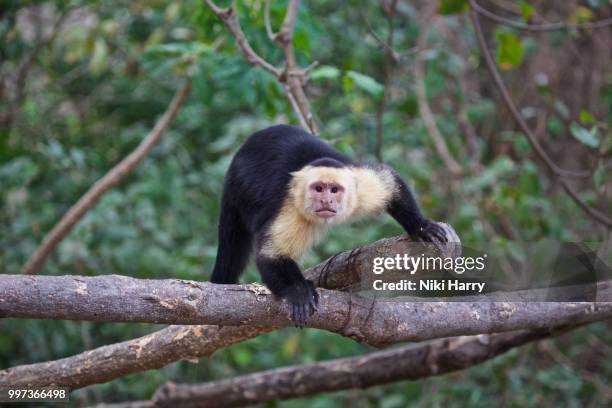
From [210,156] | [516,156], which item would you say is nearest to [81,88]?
[210,156]

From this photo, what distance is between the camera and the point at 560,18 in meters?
6.21

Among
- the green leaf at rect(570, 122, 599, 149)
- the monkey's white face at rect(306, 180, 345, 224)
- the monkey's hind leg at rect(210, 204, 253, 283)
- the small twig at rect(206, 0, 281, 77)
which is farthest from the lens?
the green leaf at rect(570, 122, 599, 149)

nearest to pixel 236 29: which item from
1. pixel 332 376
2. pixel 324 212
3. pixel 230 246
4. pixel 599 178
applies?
Result: pixel 230 246

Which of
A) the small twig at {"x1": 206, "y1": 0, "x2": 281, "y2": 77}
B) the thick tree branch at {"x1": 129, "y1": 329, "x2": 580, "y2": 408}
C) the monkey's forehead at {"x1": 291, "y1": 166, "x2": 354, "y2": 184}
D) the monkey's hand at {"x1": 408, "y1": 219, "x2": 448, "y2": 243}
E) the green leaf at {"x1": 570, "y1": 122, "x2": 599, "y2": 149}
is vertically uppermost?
the small twig at {"x1": 206, "y1": 0, "x2": 281, "y2": 77}

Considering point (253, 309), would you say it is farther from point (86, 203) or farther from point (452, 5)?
point (452, 5)

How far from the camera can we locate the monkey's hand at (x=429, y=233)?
7.96 feet

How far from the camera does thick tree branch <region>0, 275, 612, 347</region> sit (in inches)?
73.3

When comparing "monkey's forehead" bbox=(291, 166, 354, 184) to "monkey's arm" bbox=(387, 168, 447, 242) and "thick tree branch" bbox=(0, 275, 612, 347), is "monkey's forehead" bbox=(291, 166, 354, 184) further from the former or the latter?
"thick tree branch" bbox=(0, 275, 612, 347)

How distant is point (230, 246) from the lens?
315cm

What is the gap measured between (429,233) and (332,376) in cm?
162

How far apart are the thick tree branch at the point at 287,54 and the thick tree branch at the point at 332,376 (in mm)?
1299

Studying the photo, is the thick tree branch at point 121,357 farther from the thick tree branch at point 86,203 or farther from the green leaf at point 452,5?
the green leaf at point 452,5

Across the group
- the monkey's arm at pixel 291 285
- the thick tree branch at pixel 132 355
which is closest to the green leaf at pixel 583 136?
the thick tree branch at pixel 132 355

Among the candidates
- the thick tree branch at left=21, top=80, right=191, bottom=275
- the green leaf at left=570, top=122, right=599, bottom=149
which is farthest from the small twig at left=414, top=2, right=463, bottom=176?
the thick tree branch at left=21, top=80, right=191, bottom=275
